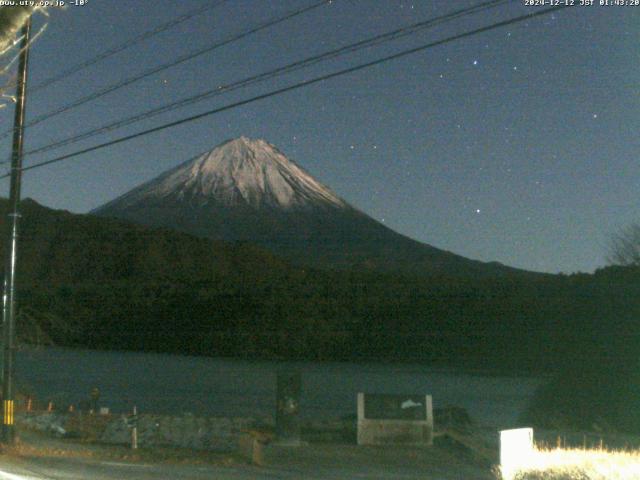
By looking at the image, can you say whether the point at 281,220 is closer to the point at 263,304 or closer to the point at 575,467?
the point at 263,304

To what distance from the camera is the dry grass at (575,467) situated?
10.7 meters

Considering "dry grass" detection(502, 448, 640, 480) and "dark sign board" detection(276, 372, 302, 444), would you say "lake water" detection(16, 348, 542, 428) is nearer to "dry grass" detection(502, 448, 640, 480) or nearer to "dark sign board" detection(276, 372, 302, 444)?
"dark sign board" detection(276, 372, 302, 444)

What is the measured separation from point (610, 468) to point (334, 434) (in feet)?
27.9

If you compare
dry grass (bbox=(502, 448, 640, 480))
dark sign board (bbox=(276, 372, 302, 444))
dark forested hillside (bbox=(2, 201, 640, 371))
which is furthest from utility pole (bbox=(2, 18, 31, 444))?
dark forested hillside (bbox=(2, 201, 640, 371))

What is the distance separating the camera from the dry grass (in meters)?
10.7

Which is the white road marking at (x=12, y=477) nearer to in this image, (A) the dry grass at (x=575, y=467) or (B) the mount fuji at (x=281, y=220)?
(A) the dry grass at (x=575, y=467)

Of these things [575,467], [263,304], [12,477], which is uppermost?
[263,304]

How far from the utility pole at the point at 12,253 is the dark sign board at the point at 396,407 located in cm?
690

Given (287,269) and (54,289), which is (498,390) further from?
(287,269)

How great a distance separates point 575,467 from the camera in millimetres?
11195

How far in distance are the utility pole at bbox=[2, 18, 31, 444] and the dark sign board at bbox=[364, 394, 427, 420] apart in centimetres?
690

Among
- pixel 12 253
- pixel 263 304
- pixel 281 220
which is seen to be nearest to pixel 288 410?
pixel 12 253

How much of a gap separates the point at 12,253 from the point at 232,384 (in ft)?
128

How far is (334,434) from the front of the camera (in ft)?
61.2
